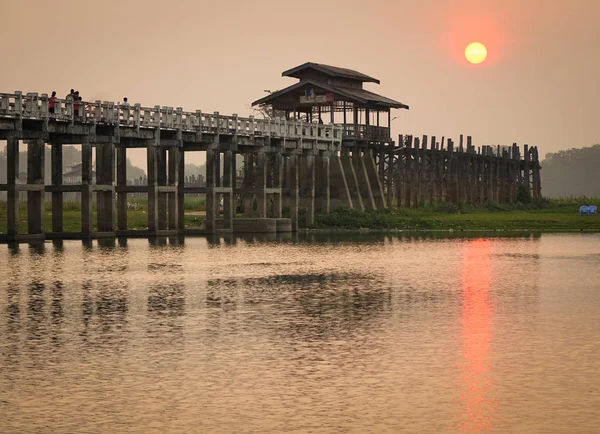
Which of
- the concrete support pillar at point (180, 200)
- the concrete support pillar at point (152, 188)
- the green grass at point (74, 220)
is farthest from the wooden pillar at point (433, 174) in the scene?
the concrete support pillar at point (152, 188)

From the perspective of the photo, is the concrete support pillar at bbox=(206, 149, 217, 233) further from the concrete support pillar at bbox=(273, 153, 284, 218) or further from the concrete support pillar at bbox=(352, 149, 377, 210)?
the concrete support pillar at bbox=(352, 149, 377, 210)

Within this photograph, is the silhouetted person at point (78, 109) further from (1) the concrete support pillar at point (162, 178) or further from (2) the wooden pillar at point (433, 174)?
(2) the wooden pillar at point (433, 174)

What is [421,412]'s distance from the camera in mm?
16625

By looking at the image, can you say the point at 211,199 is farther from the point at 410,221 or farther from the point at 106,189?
the point at 410,221

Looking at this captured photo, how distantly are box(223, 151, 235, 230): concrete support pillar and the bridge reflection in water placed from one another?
27.2 m

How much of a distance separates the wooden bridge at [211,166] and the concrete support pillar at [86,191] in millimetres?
56

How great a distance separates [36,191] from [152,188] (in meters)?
9.17

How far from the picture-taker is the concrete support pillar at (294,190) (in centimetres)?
7044

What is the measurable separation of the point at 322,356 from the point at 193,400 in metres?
4.13

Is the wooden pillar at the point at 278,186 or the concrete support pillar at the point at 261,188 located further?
the wooden pillar at the point at 278,186

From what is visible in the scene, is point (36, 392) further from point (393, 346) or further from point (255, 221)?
point (255, 221)

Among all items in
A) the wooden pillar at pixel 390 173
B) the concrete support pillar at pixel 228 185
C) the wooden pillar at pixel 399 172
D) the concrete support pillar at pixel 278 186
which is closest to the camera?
the concrete support pillar at pixel 228 185

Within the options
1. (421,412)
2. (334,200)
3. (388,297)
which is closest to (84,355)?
(421,412)

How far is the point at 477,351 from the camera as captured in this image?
21.6 meters
